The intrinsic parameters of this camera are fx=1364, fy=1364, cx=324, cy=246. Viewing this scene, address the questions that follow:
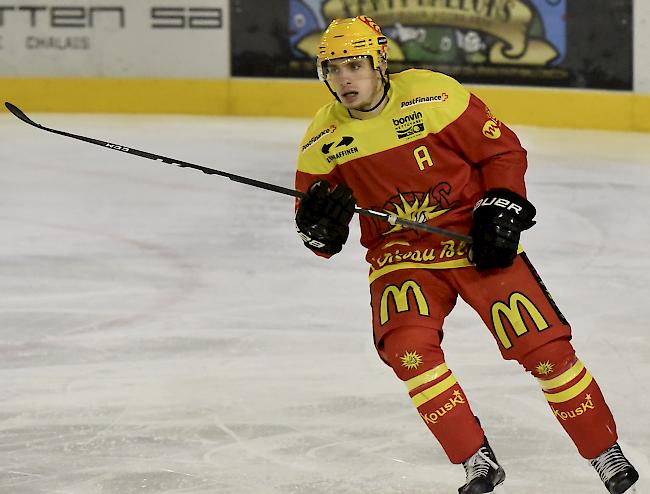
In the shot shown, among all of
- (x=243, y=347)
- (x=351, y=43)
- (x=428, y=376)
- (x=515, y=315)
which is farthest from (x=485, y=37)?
(x=428, y=376)

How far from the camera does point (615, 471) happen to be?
3.10m

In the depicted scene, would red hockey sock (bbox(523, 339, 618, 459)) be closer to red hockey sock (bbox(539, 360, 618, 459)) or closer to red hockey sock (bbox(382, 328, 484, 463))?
red hockey sock (bbox(539, 360, 618, 459))

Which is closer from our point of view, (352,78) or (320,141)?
(352,78)

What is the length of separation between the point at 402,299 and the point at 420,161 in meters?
0.33

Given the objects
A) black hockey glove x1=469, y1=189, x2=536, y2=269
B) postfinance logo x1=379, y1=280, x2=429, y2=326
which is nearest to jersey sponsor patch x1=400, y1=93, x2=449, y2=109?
black hockey glove x1=469, y1=189, x2=536, y2=269

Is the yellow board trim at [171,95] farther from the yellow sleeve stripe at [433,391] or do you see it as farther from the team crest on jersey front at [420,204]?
the yellow sleeve stripe at [433,391]

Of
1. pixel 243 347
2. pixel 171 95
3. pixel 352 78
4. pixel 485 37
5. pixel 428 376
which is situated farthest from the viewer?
pixel 171 95

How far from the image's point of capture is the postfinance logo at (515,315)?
3.10 meters

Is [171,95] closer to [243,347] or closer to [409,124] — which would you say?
→ [243,347]

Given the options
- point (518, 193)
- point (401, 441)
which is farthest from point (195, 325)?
point (518, 193)

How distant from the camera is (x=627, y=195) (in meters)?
7.32

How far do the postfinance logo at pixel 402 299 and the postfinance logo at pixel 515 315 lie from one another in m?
0.17

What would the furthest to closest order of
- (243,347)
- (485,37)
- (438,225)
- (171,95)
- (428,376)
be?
(171,95)
(485,37)
(243,347)
(438,225)
(428,376)

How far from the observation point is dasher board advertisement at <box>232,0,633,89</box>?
9797 millimetres
